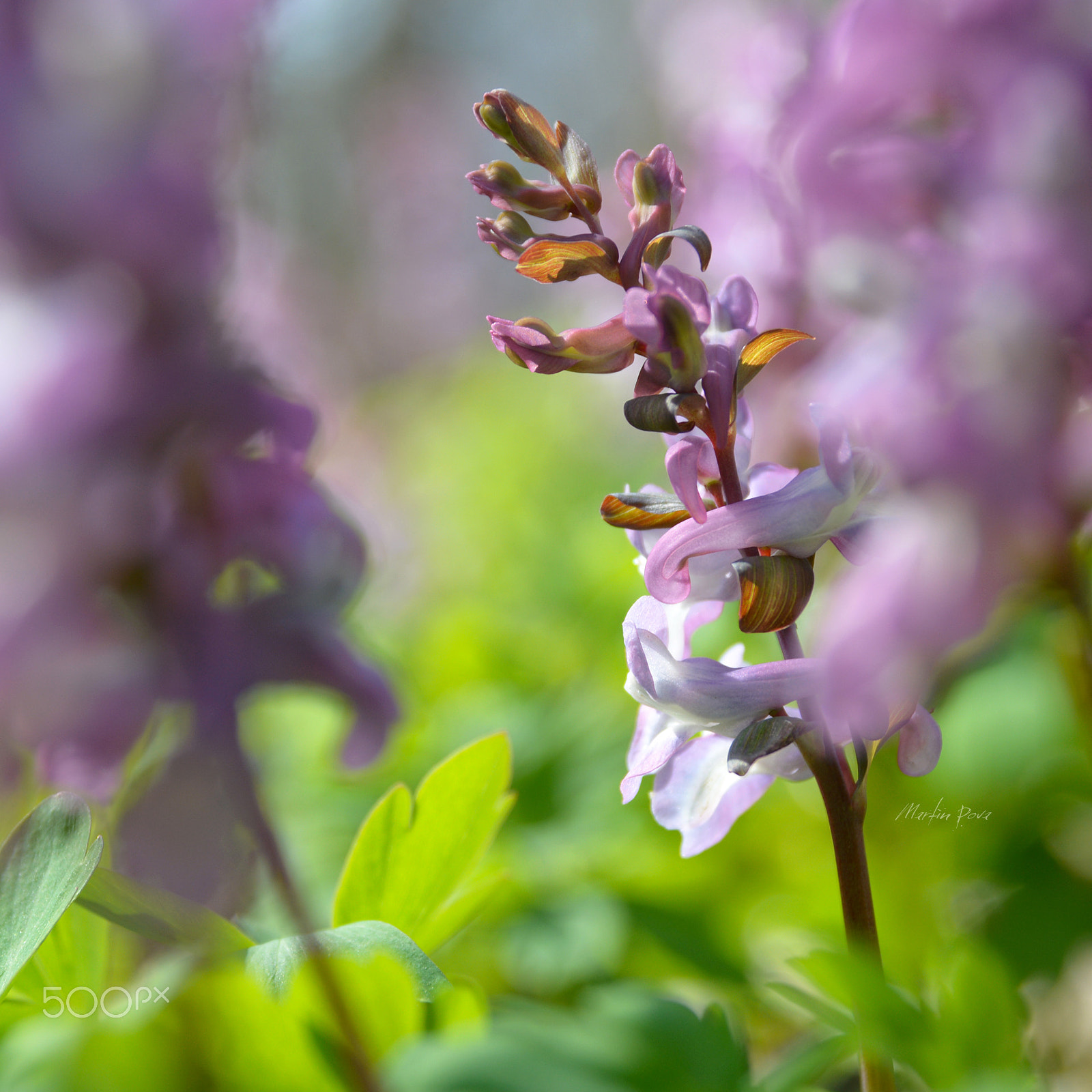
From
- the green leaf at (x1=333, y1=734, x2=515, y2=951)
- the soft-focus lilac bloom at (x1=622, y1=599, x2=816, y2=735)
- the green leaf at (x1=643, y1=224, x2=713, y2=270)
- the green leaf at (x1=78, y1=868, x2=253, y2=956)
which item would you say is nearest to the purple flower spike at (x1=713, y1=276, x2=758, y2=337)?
the green leaf at (x1=643, y1=224, x2=713, y2=270)

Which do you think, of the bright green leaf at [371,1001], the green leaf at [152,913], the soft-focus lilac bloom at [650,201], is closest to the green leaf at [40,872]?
the green leaf at [152,913]

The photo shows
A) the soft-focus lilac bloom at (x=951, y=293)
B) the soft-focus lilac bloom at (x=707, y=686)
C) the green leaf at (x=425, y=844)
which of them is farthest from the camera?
the green leaf at (x=425, y=844)

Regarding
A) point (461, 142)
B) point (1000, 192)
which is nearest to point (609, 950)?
point (1000, 192)

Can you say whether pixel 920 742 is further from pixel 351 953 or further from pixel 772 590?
pixel 351 953

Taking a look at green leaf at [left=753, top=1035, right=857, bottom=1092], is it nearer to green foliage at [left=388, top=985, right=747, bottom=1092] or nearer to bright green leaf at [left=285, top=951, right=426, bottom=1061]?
green foliage at [left=388, top=985, right=747, bottom=1092]

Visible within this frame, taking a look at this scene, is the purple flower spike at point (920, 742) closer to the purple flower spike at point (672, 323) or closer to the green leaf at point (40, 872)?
the purple flower spike at point (672, 323)

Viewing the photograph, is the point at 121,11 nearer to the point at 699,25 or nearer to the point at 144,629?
the point at 144,629

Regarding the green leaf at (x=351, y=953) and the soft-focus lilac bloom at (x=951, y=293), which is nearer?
the soft-focus lilac bloom at (x=951, y=293)
